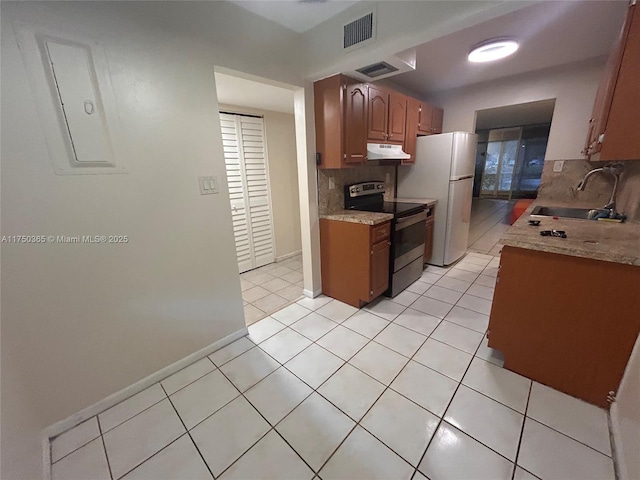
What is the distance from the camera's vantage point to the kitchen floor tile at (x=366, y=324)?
2096 mm

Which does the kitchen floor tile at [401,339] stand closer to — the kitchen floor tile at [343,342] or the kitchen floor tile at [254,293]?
the kitchen floor tile at [343,342]

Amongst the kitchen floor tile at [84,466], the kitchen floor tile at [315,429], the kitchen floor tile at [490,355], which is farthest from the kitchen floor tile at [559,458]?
→ the kitchen floor tile at [84,466]

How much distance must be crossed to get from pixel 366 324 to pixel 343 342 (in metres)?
0.32

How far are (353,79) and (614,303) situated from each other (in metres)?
2.31

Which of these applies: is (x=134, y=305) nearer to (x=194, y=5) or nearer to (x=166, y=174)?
(x=166, y=174)

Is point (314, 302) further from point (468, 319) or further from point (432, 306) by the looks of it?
point (468, 319)

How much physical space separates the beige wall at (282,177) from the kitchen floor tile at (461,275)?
2.25 meters

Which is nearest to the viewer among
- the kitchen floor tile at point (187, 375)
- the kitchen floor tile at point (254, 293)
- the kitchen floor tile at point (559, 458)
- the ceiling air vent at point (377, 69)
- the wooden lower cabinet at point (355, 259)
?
the kitchen floor tile at point (559, 458)

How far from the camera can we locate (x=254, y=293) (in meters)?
2.85

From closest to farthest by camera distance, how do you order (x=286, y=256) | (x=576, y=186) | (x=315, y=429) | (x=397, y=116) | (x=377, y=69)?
(x=315, y=429)
(x=377, y=69)
(x=397, y=116)
(x=576, y=186)
(x=286, y=256)

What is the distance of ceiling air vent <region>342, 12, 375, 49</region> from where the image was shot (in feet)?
5.36

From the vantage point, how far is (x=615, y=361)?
1.30 m

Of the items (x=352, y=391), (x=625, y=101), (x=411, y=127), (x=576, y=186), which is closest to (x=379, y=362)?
(x=352, y=391)

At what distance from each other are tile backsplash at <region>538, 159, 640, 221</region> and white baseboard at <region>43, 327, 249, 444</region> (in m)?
3.43
